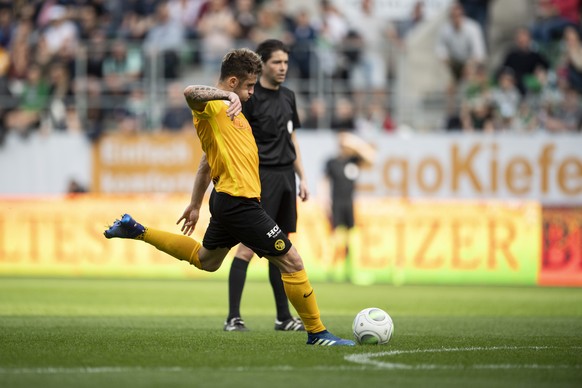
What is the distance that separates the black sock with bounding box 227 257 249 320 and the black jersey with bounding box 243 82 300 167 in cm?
99

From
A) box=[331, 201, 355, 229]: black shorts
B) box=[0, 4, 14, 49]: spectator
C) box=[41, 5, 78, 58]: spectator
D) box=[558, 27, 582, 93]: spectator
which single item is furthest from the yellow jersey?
box=[0, 4, 14, 49]: spectator

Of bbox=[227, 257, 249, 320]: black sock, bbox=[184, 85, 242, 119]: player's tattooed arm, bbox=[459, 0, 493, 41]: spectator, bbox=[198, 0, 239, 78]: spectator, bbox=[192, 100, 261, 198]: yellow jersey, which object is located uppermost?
bbox=[459, 0, 493, 41]: spectator

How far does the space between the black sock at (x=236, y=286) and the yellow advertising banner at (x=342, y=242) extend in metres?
9.82

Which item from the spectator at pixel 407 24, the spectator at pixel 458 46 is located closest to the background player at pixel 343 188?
the spectator at pixel 458 46

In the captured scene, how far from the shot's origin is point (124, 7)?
25.6 meters

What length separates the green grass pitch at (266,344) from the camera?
7.00m

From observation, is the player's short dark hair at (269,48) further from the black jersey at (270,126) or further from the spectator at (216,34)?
the spectator at (216,34)

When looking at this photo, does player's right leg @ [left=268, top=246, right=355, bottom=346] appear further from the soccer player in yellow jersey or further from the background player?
the background player

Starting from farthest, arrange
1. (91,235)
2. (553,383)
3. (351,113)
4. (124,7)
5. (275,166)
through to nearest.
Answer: (124,7), (351,113), (91,235), (275,166), (553,383)

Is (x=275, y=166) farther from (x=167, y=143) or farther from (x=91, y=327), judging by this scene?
(x=167, y=143)

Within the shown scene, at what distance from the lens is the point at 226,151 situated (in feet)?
28.3

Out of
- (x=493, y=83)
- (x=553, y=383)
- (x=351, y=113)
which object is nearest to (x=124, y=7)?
(x=351, y=113)

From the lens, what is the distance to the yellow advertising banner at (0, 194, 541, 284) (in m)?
20.5

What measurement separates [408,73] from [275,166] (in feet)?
46.5
